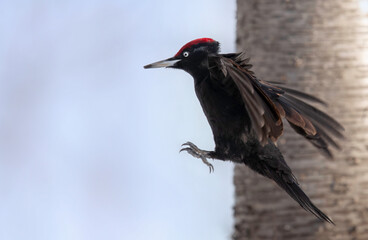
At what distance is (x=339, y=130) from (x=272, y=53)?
2.14m

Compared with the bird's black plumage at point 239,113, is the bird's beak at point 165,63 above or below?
above

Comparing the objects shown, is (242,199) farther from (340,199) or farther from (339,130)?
(339,130)

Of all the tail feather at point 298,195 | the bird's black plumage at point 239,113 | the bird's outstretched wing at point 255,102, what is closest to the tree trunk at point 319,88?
the bird's black plumage at point 239,113

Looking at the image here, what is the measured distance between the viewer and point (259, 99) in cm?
241

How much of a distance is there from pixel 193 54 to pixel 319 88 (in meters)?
3.18

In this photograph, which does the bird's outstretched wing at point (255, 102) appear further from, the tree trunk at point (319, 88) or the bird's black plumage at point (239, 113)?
the tree trunk at point (319, 88)

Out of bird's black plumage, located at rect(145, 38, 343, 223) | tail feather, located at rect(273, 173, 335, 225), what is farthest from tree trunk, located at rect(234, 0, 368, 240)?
tail feather, located at rect(273, 173, 335, 225)

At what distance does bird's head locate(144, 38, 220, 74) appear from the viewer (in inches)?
94.6

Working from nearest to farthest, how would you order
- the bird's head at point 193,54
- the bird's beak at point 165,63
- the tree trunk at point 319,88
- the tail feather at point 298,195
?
the bird's beak at point 165,63 < the bird's head at point 193,54 < the tail feather at point 298,195 < the tree trunk at point 319,88

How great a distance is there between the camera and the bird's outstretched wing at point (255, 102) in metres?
2.35

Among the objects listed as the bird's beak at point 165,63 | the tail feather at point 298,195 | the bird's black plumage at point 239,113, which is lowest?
the tail feather at point 298,195

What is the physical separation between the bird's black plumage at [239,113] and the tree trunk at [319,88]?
83.4 inches

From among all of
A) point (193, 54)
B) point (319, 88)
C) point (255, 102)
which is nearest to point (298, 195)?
point (255, 102)

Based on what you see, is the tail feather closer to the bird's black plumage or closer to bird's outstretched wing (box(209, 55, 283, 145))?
the bird's black plumage
